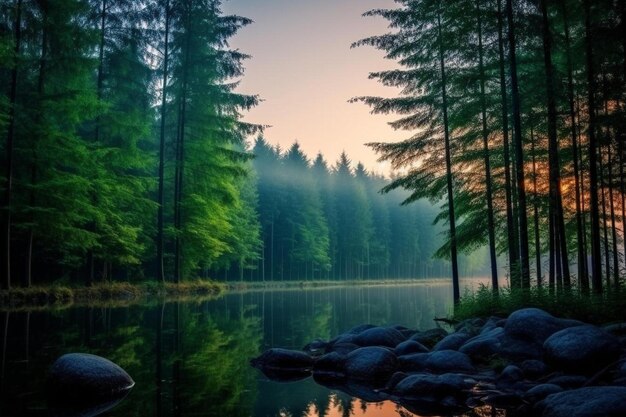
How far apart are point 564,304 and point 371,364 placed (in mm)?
5406

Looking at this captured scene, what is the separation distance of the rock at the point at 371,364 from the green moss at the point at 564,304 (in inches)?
188

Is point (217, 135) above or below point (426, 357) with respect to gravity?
above

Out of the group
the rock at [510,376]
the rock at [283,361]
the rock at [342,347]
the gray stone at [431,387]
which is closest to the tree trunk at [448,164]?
the rock at [342,347]

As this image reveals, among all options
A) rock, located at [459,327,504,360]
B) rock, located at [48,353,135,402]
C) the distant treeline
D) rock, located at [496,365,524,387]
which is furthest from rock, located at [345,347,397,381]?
the distant treeline

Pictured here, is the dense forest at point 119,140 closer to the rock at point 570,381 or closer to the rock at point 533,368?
the rock at point 533,368

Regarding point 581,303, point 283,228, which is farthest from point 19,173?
point 283,228

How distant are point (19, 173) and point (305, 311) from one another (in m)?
14.6

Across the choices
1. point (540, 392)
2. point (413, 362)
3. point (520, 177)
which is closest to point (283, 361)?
point (413, 362)

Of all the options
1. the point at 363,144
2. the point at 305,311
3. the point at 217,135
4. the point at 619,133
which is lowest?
the point at 305,311

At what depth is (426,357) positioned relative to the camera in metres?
9.62

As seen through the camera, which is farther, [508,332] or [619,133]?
[619,133]

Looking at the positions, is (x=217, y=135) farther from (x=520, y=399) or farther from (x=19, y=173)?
(x=520, y=399)

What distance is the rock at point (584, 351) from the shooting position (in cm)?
777

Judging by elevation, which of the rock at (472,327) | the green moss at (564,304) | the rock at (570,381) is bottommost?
the rock at (570,381)
